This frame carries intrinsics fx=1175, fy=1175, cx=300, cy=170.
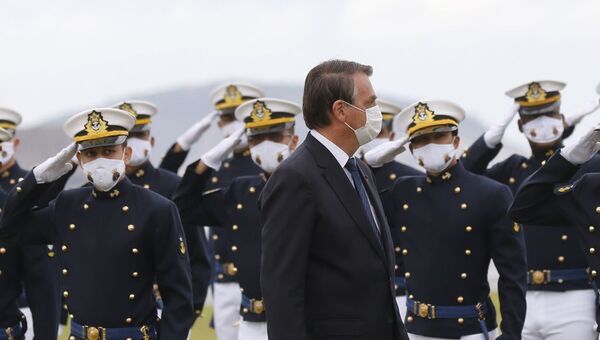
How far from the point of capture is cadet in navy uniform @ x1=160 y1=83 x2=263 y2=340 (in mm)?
10648

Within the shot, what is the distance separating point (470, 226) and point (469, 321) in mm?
601

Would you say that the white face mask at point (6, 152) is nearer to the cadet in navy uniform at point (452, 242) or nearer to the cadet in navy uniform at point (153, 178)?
the cadet in navy uniform at point (153, 178)

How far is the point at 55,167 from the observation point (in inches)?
277

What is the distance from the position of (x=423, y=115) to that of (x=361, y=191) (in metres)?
2.77

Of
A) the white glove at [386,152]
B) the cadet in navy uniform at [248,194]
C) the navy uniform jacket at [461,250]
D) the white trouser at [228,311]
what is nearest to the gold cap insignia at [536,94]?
the white glove at [386,152]

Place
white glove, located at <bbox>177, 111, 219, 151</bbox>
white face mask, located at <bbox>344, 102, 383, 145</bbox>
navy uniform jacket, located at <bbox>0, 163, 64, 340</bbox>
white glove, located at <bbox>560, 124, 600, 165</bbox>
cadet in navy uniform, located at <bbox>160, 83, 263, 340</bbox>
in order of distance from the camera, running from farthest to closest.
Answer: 1. white glove, located at <bbox>177, 111, 219, 151</bbox>
2. cadet in navy uniform, located at <bbox>160, 83, 263, 340</bbox>
3. navy uniform jacket, located at <bbox>0, 163, 64, 340</bbox>
4. white glove, located at <bbox>560, 124, 600, 165</bbox>
5. white face mask, located at <bbox>344, 102, 383, 145</bbox>

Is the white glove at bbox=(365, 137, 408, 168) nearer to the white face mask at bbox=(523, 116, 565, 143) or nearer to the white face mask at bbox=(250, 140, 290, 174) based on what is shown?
the white face mask at bbox=(250, 140, 290, 174)

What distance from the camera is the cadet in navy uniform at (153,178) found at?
9.04 meters

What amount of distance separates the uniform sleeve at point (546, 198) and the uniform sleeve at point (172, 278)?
192 centimetres

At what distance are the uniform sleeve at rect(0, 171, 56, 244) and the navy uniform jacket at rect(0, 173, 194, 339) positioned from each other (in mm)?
300

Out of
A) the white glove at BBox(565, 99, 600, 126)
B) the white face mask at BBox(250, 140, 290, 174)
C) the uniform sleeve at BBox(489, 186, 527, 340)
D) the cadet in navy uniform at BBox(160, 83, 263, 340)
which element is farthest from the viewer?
the cadet in navy uniform at BBox(160, 83, 263, 340)

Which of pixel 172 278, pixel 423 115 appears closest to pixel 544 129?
pixel 423 115

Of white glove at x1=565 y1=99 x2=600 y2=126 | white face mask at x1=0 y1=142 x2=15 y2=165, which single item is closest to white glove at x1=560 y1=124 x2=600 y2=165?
white glove at x1=565 y1=99 x2=600 y2=126

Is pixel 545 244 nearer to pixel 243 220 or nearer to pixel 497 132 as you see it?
pixel 497 132
